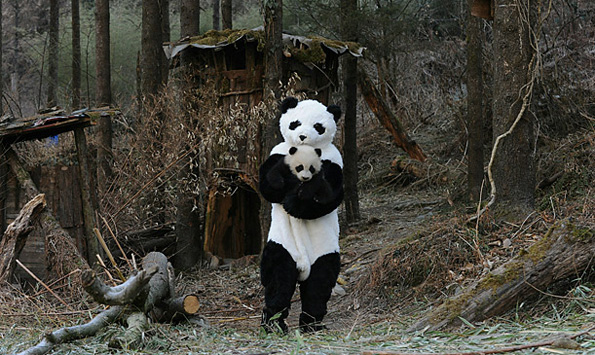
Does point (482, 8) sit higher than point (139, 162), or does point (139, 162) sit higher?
point (482, 8)

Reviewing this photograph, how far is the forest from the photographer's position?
534 cm

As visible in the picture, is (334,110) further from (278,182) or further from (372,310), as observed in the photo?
(372,310)

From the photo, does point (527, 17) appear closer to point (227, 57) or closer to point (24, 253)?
point (227, 57)

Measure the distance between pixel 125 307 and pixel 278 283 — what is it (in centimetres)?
137

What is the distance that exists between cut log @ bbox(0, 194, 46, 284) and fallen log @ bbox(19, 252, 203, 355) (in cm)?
199

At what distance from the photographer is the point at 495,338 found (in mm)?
4598

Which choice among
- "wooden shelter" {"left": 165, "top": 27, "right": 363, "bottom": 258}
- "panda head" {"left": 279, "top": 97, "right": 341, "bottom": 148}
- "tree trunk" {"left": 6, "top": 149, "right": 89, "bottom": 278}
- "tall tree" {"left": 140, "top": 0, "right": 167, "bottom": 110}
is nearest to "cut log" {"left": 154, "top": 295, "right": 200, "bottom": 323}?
"tree trunk" {"left": 6, "top": 149, "right": 89, "bottom": 278}

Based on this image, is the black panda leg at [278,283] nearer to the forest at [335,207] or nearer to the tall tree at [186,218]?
the forest at [335,207]

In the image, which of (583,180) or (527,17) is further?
(583,180)

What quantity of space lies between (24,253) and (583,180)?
740cm

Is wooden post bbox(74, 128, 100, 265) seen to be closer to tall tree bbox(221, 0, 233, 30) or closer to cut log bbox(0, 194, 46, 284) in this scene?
cut log bbox(0, 194, 46, 284)

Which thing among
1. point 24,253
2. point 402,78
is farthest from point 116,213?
point 402,78

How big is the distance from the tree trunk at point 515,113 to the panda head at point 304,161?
7.65 feet

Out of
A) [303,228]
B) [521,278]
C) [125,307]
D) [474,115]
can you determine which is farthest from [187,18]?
[521,278]
